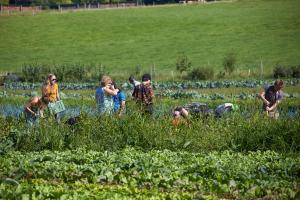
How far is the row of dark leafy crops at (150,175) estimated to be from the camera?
10.6 meters

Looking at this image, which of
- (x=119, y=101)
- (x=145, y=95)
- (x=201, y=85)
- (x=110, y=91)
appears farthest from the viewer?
(x=201, y=85)

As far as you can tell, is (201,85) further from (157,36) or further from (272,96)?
(157,36)

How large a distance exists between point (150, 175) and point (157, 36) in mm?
60392

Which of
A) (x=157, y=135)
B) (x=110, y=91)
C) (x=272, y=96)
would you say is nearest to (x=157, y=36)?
(x=272, y=96)

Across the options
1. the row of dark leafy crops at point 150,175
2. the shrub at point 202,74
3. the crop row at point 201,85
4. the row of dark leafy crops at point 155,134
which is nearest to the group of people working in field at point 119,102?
the row of dark leafy crops at point 155,134

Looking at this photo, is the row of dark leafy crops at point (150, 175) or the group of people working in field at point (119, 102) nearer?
the row of dark leafy crops at point (150, 175)

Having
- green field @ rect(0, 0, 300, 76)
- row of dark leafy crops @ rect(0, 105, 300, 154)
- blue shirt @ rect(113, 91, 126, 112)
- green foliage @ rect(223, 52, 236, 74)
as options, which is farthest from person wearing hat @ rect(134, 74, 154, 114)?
green field @ rect(0, 0, 300, 76)

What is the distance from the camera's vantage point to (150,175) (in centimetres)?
1180

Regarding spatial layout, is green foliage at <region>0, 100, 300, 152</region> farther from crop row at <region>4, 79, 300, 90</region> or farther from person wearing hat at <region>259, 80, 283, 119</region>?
crop row at <region>4, 79, 300, 90</region>

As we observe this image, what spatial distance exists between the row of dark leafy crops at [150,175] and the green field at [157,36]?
35.8m

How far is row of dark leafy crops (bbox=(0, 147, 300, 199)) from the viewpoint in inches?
417

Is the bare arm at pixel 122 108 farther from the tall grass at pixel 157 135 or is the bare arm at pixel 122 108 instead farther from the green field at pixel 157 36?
the green field at pixel 157 36

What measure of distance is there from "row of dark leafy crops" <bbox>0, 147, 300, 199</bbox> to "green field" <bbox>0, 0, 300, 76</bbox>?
118 ft

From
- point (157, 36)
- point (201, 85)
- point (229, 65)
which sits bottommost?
point (157, 36)
